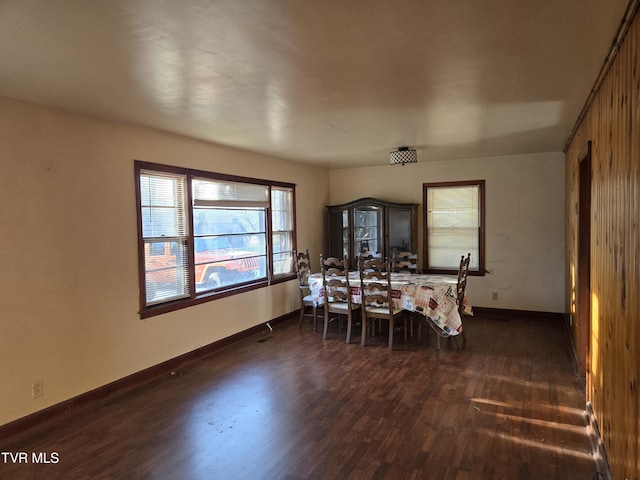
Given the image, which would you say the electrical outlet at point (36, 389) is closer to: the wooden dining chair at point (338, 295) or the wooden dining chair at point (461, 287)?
the wooden dining chair at point (338, 295)

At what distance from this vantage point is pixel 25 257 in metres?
2.94

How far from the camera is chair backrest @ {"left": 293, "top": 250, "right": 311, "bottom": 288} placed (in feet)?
19.0

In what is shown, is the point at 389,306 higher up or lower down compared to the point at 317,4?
lower down

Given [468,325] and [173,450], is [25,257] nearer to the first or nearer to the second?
[173,450]

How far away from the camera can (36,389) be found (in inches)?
118

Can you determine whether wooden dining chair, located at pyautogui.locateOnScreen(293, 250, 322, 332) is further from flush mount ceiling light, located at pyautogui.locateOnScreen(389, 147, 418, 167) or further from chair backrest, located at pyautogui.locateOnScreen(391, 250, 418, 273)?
flush mount ceiling light, located at pyautogui.locateOnScreen(389, 147, 418, 167)

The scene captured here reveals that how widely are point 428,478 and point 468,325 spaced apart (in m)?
3.60

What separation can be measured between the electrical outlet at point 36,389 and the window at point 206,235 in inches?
38.7

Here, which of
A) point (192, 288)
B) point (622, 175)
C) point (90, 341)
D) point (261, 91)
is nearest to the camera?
point (622, 175)

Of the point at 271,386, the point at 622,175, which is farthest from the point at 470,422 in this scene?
the point at 622,175

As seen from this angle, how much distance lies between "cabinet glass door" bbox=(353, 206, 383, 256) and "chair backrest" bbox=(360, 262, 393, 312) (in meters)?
1.72

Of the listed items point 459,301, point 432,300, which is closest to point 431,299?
point 432,300

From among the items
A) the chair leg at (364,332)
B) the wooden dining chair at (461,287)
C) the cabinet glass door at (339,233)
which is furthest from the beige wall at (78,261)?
the wooden dining chair at (461,287)

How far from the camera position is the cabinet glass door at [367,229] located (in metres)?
6.45
